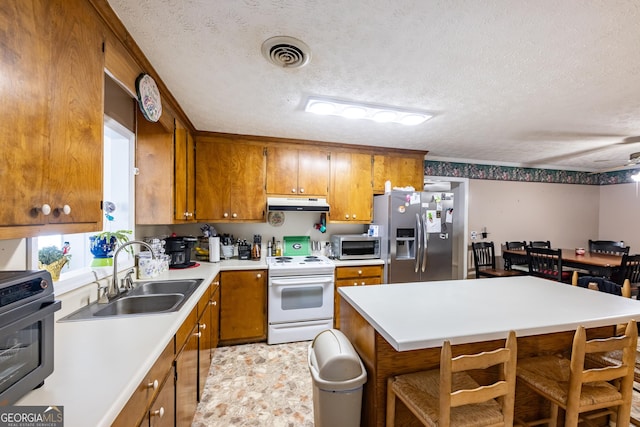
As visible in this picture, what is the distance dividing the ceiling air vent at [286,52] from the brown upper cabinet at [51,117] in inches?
29.9

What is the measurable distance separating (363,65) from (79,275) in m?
2.07

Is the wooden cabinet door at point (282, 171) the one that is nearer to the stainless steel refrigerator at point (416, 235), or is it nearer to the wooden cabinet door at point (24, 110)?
the stainless steel refrigerator at point (416, 235)

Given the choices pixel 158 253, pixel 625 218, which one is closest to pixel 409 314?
pixel 158 253

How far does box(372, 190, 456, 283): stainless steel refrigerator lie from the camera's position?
320 cm

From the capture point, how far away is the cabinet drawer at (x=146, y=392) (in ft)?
2.81

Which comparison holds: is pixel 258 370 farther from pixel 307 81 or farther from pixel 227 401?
pixel 307 81

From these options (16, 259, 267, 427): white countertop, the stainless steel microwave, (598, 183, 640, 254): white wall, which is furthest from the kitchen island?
(598, 183, 640, 254): white wall

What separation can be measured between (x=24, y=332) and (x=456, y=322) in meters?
1.64

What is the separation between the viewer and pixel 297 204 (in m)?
3.17

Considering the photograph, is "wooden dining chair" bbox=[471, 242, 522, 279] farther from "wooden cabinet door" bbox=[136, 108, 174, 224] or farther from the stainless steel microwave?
"wooden cabinet door" bbox=[136, 108, 174, 224]

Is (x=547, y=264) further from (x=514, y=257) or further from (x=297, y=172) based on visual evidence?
(x=297, y=172)

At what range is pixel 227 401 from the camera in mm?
2043

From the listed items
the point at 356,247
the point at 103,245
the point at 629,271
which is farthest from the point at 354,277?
the point at 629,271

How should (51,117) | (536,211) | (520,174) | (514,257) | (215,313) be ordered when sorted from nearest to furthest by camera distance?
(51,117) → (215,313) → (514,257) → (520,174) → (536,211)
